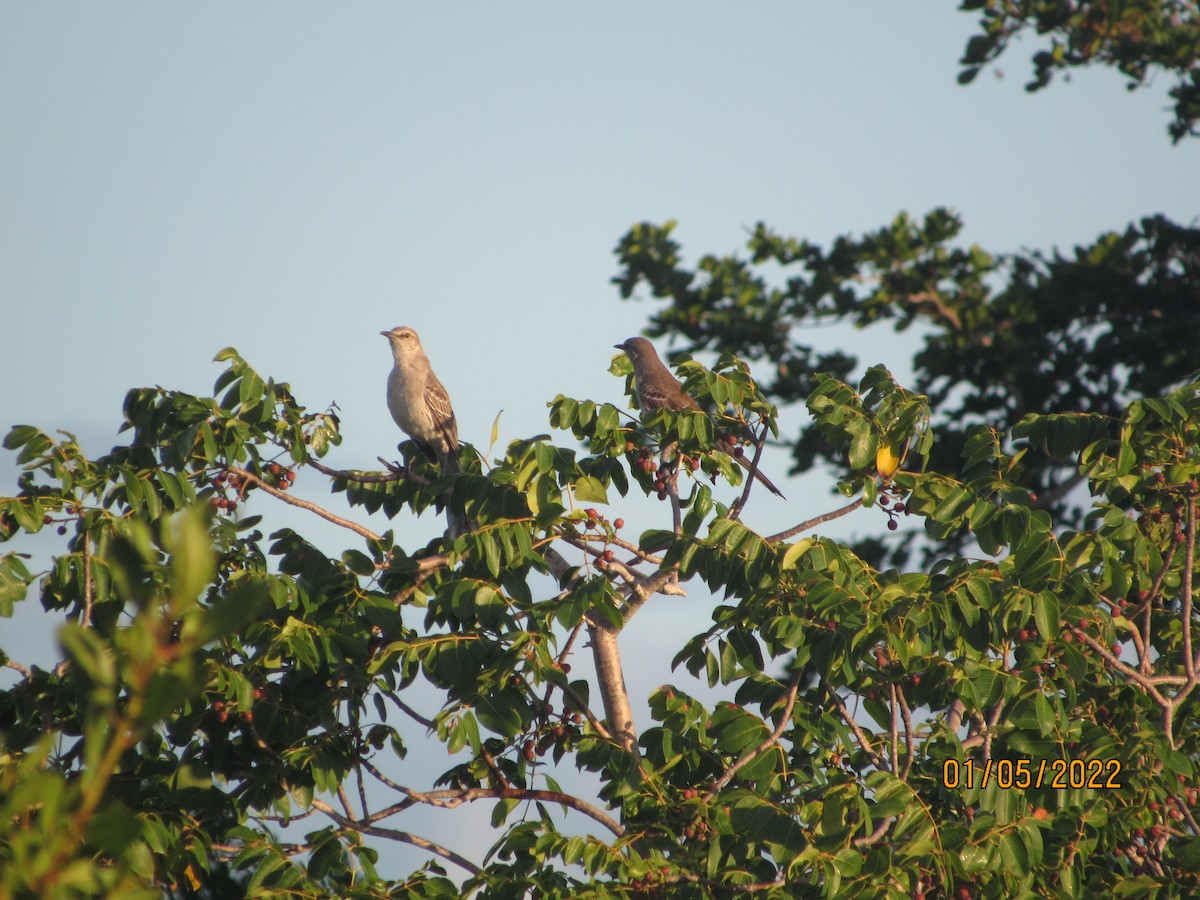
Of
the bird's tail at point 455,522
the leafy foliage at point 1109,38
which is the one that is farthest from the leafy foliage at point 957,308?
the bird's tail at point 455,522

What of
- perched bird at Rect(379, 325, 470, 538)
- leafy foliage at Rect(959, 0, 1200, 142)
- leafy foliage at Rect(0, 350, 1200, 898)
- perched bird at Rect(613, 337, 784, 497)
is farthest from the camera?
leafy foliage at Rect(959, 0, 1200, 142)

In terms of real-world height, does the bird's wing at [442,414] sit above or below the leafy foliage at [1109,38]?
below

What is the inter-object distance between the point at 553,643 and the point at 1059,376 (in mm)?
12872

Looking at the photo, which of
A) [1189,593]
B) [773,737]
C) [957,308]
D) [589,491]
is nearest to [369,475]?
[589,491]

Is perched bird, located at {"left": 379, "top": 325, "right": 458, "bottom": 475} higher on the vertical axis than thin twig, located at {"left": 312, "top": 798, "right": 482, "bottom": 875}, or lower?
higher

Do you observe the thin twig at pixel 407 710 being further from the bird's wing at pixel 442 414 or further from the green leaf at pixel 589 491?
the bird's wing at pixel 442 414

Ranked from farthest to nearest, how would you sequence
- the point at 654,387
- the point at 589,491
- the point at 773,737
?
the point at 654,387, the point at 589,491, the point at 773,737

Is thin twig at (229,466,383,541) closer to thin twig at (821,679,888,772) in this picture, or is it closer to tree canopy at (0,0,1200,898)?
tree canopy at (0,0,1200,898)

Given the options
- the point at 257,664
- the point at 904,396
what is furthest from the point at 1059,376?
the point at 257,664

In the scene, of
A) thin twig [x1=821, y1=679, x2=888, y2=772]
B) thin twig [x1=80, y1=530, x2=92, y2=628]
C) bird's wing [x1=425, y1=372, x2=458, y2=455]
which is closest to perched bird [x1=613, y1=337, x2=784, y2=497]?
bird's wing [x1=425, y1=372, x2=458, y2=455]

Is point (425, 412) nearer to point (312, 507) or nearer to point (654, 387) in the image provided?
point (654, 387)

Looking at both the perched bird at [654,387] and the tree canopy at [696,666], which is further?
the perched bird at [654,387]

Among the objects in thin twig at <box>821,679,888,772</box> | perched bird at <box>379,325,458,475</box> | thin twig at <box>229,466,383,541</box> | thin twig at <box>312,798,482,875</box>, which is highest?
perched bird at <box>379,325,458,475</box>

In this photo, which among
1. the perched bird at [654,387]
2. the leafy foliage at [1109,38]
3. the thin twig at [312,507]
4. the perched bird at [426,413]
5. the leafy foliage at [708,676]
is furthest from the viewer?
the leafy foliage at [1109,38]
